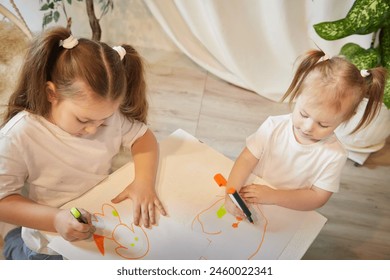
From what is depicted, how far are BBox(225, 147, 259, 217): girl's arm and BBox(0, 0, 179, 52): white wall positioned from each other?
0.46m

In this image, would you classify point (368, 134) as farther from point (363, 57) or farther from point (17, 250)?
point (17, 250)

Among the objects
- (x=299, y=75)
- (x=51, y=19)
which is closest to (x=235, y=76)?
(x=299, y=75)

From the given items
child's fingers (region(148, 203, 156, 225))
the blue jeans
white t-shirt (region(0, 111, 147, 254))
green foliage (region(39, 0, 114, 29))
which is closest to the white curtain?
green foliage (region(39, 0, 114, 29))

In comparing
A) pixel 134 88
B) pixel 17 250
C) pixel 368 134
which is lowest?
pixel 17 250

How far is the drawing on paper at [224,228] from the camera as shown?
0.80 metres

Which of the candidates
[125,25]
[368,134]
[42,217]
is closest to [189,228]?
[42,217]

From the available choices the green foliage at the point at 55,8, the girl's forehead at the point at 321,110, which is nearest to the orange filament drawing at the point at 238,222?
the girl's forehead at the point at 321,110

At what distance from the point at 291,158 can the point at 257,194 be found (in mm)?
114

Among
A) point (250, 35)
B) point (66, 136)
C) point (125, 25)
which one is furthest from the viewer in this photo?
point (250, 35)

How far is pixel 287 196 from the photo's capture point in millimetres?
868

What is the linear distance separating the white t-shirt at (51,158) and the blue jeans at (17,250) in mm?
16

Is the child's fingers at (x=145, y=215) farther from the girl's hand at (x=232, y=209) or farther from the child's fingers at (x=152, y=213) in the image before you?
the girl's hand at (x=232, y=209)

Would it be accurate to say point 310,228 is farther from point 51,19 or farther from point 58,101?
point 51,19

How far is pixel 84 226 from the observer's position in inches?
29.8
